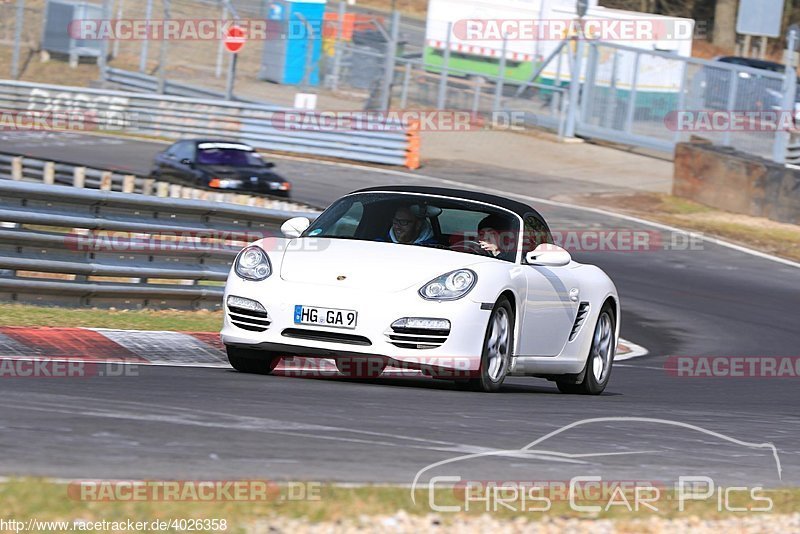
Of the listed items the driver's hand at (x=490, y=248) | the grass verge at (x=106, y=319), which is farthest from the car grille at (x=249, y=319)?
the grass verge at (x=106, y=319)

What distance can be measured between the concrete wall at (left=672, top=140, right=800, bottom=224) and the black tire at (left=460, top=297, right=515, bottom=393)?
16174mm

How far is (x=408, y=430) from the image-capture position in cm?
661

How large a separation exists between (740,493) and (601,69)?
30794 mm

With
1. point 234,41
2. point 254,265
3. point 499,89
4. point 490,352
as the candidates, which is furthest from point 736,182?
point 254,265

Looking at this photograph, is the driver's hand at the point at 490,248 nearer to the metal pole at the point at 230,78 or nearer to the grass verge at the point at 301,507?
the grass verge at the point at 301,507

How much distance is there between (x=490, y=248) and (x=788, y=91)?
60.7 ft

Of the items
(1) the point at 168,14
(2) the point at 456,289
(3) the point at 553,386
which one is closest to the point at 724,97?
(1) the point at 168,14

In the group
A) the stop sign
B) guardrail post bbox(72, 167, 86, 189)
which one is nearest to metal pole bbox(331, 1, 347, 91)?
the stop sign

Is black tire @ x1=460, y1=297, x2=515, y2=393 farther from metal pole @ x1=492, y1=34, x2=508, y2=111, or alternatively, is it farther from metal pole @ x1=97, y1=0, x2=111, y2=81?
metal pole @ x1=97, y1=0, x2=111, y2=81

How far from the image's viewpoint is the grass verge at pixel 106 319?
10492 mm

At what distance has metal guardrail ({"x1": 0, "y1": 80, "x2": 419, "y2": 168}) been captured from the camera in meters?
32.5

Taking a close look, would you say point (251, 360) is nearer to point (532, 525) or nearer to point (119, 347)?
point (119, 347)

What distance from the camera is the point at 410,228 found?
9.26m

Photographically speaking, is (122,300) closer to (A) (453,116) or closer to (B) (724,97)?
(B) (724,97)
